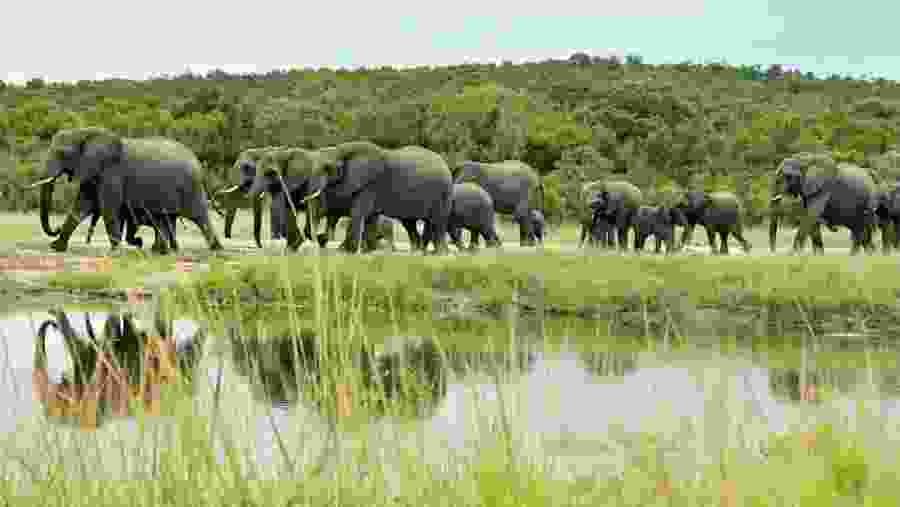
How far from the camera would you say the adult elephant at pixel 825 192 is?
18.5 m

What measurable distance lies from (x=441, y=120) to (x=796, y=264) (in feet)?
93.0

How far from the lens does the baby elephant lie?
22250 mm

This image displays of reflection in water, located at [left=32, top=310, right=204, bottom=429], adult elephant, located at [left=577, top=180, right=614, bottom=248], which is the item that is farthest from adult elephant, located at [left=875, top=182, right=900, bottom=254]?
reflection in water, located at [left=32, top=310, right=204, bottom=429]

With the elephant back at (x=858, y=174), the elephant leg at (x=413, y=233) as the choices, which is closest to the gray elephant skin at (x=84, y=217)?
the elephant leg at (x=413, y=233)

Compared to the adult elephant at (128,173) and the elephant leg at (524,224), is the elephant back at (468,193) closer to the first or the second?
the elephant leg at (524,224)

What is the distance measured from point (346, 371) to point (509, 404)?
0.49 metres

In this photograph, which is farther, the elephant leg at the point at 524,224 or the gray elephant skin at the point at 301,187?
the elephant leg at the point at 524,224

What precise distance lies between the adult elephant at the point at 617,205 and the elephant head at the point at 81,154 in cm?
905

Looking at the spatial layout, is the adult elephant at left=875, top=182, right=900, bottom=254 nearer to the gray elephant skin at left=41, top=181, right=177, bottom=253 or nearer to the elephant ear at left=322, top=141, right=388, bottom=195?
the elephant ear at left=322, top=141, right=388, bottom=195

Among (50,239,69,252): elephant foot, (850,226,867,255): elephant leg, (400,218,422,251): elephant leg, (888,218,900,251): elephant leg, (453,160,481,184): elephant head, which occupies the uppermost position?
(453,160,481,184): elephant head

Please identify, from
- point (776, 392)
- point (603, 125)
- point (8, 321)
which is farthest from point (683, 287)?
point (603, 125)

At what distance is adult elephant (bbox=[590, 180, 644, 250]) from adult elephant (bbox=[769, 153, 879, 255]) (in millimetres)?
3200

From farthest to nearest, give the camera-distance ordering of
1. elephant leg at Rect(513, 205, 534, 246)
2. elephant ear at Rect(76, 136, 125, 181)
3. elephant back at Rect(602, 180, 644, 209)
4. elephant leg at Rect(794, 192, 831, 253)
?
elephant back at Rect(602, 180, 644, 209)
elephant leg at Rect(513, 205, 534, 246)
elephant leg at Rect(794, 192, 831, 253)
elephant ear at Rect(76, 136, 125, 181)

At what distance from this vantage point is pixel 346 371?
295 centimetres
